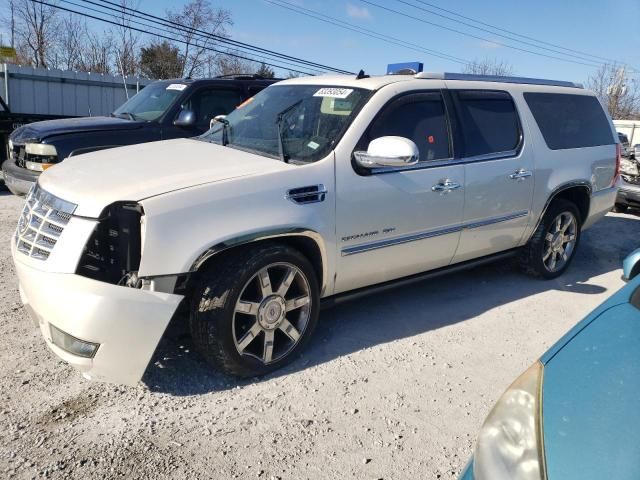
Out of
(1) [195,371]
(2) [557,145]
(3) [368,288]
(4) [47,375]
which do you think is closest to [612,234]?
(2) [557,145]

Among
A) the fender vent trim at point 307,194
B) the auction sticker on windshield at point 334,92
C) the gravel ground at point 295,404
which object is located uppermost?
the auction sticker on windshield at point 334,92

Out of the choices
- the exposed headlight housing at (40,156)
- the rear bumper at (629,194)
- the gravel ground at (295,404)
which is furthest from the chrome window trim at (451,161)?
the rear bumper at (629,194)

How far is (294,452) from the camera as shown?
270cm

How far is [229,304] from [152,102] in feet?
17.1

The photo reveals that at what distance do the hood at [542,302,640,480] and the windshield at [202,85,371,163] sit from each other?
2126mm

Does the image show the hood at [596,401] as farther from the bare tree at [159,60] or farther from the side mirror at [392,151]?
the bare tree at [159,60]

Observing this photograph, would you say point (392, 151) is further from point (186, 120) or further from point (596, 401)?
point (186, 120)

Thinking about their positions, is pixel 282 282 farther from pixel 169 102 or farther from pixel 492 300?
pixel 169 102

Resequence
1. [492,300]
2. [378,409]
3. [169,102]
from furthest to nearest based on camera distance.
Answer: [169,102]
[492,300]
[378,409]

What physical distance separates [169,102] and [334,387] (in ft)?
17.0

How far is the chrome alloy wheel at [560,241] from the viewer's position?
17.8 ft

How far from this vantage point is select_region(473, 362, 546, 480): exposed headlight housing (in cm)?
145

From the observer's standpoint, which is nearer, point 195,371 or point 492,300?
point 195,371

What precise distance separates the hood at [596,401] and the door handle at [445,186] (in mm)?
2219
